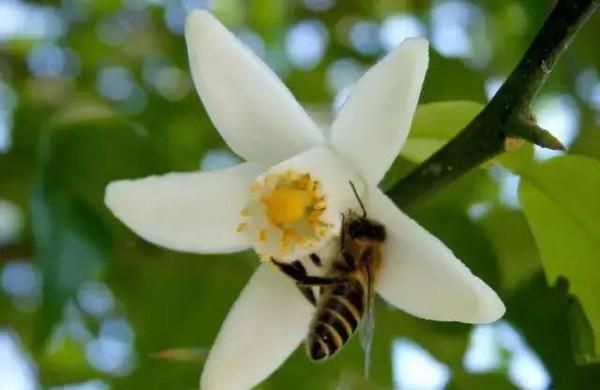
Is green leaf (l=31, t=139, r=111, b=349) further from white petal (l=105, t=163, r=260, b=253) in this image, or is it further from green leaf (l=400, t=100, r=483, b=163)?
green leaf (l=400, t=100, r=483, b=163)

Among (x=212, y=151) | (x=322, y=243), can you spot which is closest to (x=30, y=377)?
(x=212, y=151)

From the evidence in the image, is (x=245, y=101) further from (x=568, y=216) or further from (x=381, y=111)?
(x=568, y=216)

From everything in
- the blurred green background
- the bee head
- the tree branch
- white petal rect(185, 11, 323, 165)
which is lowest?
the blurred green background

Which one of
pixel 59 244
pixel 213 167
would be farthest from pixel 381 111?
pixel 213 167

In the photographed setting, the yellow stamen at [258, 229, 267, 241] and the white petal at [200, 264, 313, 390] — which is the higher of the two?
the yellow stamen at [258, 229, 267, 241]

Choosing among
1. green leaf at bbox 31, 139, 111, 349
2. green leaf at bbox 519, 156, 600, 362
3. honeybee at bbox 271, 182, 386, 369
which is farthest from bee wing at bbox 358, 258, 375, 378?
green leaf at bbox 31, 139, 111, 349

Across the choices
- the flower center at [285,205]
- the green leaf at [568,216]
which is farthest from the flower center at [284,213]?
the green leaf at [568,216]

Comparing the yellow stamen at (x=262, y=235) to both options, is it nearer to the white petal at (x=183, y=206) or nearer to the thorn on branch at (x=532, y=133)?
the white petal at (x=183, y=206)
